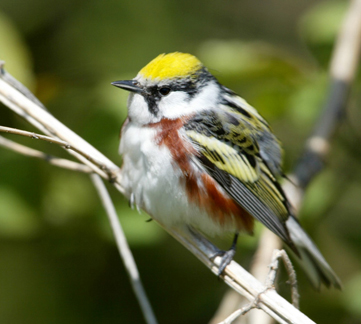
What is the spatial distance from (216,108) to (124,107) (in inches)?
22.0

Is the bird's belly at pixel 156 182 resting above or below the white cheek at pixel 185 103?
below

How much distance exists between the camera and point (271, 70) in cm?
348

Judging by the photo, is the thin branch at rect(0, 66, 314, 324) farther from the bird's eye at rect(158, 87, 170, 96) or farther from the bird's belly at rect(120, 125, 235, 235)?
the bird's eye at rect(158, 87, 170, 96)

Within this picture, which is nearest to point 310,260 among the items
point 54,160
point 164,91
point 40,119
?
point 164,91

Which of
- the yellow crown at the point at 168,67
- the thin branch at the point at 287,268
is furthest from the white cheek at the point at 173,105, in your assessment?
the thin branch at the point at 287,268

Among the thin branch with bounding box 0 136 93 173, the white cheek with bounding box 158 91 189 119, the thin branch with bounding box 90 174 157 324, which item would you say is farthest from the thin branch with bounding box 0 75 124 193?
the white cheek with bounding box 158 91 189 119

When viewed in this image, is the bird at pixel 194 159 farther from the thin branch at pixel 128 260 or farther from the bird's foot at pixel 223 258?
the thin branch at pixel 128 260

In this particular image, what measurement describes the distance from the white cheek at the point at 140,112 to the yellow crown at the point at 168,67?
5.6 inches

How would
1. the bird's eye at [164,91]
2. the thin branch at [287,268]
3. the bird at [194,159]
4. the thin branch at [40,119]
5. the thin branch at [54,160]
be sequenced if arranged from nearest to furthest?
the thin branch at [287,268], the thin branch at [40,119], the thin branch at [54,160], the bird at [194,159], the bird's eye at [164,91]

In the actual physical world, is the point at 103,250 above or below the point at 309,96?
below

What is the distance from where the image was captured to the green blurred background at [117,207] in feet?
10.3

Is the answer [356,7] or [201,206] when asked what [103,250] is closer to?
[201,206]

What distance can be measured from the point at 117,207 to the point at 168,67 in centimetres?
98

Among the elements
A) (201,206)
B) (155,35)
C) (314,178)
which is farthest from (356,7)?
(201,206)
